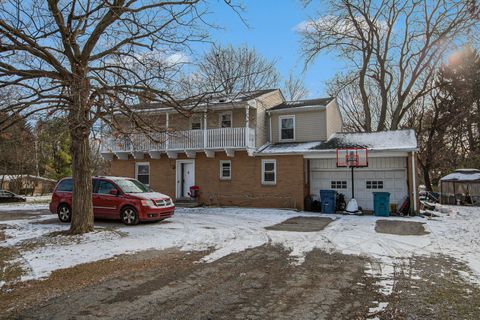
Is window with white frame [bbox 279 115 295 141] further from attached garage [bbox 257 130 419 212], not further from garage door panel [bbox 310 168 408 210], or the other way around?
garage door panel [bbox 310 168 408 210]

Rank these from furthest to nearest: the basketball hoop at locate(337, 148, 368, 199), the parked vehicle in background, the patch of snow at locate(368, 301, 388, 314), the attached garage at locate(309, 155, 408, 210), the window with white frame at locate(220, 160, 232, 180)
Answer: the parked vehicle in background
the window with white frame at locate(220, 160, 232, 180)
the attached garage at locate(309, 155, 408, 210)
the basketball hoop at locate(337, 148, 368, 199)
the patch of snow at locate(368, 301, 388, 314)

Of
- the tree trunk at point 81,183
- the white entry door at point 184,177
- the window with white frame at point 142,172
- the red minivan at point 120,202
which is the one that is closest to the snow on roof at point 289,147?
the white entry door at point 184,177

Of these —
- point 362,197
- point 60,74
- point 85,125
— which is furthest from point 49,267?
point 362,197

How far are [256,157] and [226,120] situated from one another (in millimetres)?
3237

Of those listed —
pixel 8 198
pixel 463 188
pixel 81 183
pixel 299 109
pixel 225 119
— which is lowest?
pixel 8 198

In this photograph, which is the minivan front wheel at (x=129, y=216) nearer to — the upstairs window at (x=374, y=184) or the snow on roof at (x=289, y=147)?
the snow on roof at (x=289, y=147)

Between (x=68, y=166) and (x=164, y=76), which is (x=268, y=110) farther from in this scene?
(x=68, y=166)

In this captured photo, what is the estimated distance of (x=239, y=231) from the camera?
1129 cm

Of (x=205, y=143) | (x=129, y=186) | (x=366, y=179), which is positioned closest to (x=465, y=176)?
(x=366, y=179)

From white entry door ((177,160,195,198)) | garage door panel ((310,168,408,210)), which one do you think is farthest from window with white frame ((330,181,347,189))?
white entry door ((177,160,195,198))

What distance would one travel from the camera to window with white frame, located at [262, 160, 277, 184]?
19.4 metres

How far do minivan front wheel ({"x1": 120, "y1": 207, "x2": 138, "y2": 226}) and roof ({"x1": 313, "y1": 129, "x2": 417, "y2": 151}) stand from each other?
10092mm

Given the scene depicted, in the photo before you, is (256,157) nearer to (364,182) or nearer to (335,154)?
(335,154)

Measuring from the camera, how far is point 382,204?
16.0 m
